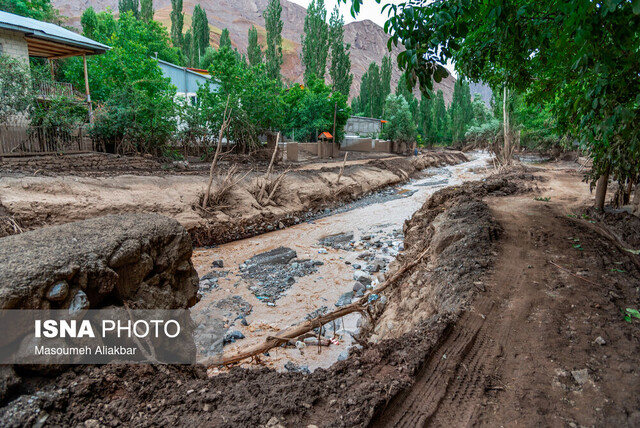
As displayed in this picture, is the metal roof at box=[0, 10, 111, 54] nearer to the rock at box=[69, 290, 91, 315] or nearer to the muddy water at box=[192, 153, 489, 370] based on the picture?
the muddy water at box=[192, 153, 489, 370]

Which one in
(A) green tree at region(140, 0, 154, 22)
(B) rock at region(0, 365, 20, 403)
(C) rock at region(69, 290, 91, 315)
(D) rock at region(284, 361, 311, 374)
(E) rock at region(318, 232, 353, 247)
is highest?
(A) green tree at region(140, 0, 154, 22)

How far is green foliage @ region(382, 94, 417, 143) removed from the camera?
3691 centimetres

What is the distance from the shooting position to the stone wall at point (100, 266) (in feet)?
10.7

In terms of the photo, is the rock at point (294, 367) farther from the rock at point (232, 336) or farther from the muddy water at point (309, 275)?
the rock at point (232, 336)

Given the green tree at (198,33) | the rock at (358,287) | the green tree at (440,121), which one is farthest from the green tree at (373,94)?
the rock at (358,287)

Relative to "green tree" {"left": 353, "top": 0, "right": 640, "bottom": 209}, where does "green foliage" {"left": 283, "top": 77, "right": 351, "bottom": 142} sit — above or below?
above

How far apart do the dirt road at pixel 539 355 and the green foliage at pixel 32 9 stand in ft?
99.1

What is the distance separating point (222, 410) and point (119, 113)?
53.6 ft

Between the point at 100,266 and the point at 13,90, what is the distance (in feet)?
44.0

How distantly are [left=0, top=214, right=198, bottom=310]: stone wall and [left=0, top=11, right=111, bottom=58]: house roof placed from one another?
16.0m

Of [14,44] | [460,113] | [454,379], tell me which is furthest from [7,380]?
[460,113]

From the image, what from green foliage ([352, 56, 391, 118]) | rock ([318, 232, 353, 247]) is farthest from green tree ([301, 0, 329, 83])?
rock ([318, 232, 353, 247])

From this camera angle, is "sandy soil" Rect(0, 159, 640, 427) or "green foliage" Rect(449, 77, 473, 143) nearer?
"sandy soil" Rect(0, 159, 640, 427)

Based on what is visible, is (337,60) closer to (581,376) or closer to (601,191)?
(601,191)
